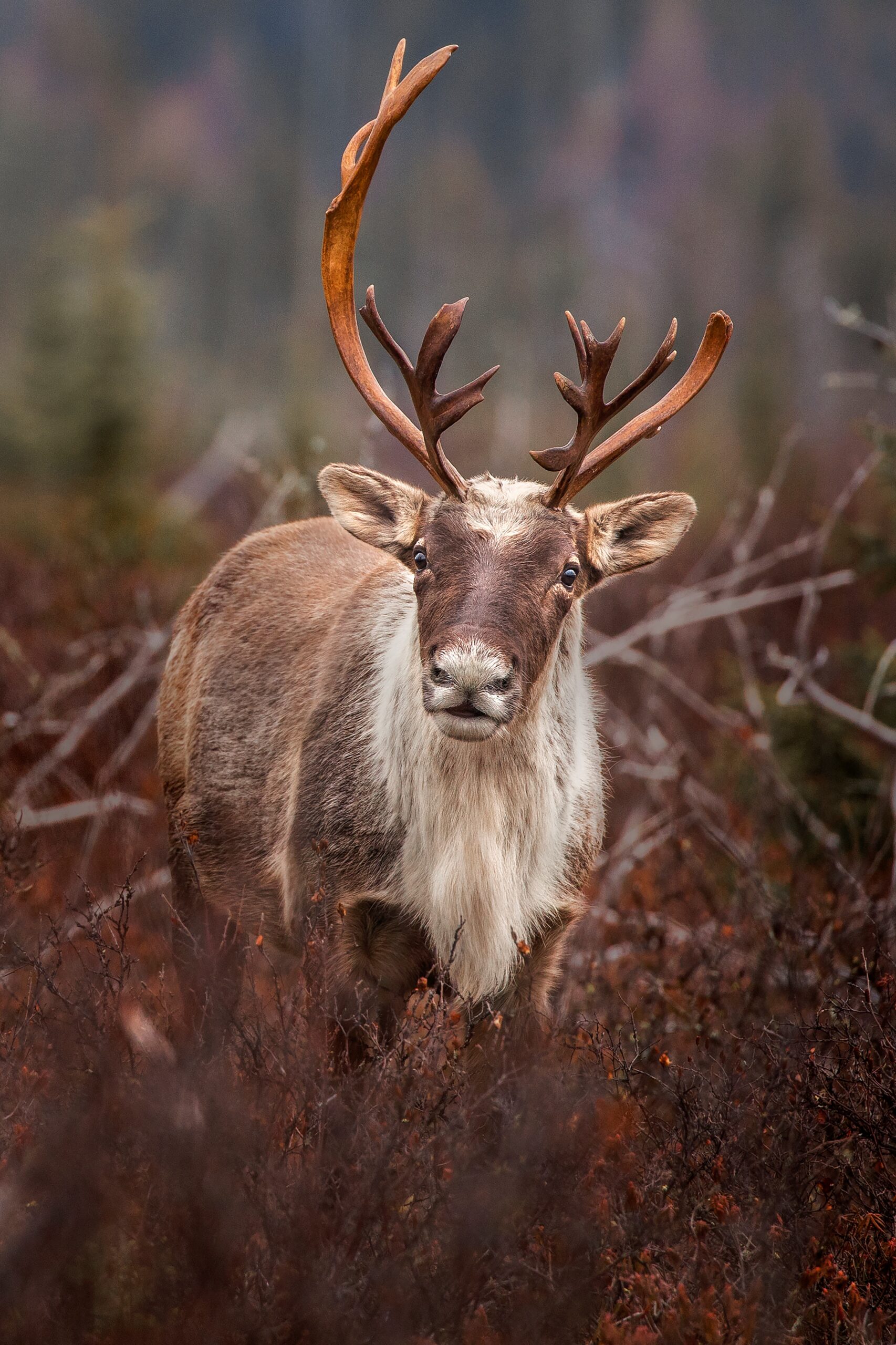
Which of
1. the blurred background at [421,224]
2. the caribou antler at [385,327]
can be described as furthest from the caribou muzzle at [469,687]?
the blurred background at [421,224]

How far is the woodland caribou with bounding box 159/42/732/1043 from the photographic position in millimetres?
3846

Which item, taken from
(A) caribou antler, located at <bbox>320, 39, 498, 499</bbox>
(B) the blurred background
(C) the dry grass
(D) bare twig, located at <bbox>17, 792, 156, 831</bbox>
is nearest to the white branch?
(B) the blurred background

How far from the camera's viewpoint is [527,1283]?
2.94m

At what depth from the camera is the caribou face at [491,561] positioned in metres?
3.51

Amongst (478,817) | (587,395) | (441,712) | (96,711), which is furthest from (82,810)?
(587,395)

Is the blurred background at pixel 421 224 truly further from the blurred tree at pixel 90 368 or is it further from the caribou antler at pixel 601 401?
the caribou antler at pixel 601 401

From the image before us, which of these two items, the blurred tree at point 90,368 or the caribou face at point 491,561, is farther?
the blurred tree at point 90,368

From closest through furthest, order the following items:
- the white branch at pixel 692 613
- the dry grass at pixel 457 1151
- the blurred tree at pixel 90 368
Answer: the dry grass at pixel 457 1151 < the white branch at pixel 692 613 < the blurred tree at pixel 90 368

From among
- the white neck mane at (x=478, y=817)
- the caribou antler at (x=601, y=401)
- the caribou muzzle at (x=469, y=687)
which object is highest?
the caribou antler at (x=601, y=401)

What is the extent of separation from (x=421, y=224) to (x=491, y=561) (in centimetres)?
4083

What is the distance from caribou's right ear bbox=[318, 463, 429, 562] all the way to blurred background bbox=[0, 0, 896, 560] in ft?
5.71

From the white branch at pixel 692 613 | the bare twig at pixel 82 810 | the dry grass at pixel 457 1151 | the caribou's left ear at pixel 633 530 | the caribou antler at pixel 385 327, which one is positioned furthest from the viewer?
the white branch at pixel 692 613

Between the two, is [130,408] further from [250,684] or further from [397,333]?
[397,333]

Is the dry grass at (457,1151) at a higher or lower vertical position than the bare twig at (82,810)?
higher
